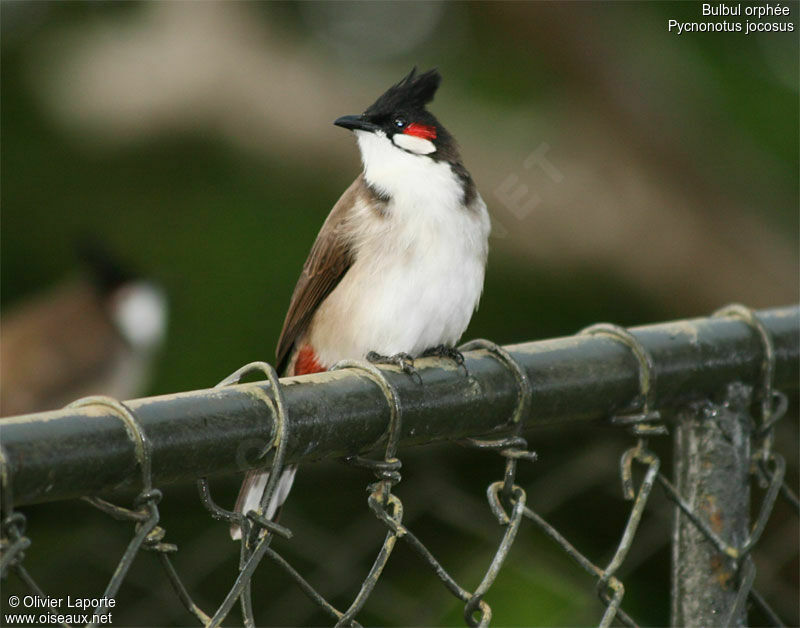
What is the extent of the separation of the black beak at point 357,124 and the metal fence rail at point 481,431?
94 cm

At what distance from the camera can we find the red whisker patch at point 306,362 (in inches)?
88.0

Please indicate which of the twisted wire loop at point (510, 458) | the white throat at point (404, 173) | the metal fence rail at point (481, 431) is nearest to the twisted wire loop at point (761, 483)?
the metal fence rail at point (481, 431)

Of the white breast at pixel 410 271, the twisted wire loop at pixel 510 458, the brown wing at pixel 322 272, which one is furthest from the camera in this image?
the brown wing at pixel 322 272

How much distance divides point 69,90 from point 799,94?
102 inches

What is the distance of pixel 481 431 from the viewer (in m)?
1.22

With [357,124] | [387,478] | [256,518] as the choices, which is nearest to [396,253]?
[357,124]

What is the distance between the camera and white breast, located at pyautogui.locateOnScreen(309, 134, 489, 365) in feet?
6.67

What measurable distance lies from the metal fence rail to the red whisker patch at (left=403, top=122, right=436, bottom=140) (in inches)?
35.7

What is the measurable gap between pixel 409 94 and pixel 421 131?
0.24 feet

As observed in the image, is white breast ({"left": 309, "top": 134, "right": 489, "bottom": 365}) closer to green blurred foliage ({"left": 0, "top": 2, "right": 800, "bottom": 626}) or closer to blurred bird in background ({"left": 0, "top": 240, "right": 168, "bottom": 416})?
green blurred foliage ({"left": 0, "top": 2, "right": 800, "bottom": 626})

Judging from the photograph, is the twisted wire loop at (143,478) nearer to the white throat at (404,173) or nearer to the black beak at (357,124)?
the white throat at (404,173)

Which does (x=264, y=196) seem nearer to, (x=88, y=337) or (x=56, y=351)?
(x=88, y=337)

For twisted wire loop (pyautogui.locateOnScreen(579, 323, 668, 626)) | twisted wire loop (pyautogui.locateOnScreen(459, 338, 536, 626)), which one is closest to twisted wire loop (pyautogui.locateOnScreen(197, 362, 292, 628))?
twisted wire loop (pyautogui.locateOnScreen(459, 338, 536, 626))

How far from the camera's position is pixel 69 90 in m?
4.14
